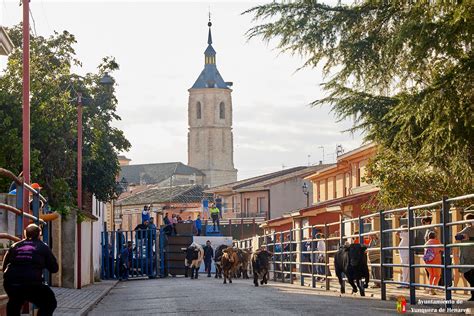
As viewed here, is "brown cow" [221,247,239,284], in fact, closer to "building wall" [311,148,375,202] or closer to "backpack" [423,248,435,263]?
"backpack" [423,248,435,263]

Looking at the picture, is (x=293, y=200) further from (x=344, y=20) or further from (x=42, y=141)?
(x=344, y=20)

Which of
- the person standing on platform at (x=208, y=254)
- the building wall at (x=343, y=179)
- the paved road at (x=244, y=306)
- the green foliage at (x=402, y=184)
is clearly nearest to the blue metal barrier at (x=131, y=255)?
the person standing on platform at (x=208, y=254)

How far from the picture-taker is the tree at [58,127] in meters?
37.1

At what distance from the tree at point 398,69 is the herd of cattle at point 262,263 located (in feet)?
8.06

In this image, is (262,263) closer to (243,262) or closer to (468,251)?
(243,262)

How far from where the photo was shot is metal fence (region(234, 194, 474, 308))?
61.5 feet

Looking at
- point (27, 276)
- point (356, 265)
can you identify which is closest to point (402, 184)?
point (356, 265)

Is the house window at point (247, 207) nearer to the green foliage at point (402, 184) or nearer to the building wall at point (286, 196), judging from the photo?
the building wall at point (286, 196)

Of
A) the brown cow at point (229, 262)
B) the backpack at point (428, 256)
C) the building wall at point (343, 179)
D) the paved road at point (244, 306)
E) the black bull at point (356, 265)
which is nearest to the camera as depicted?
the paved road at point (244, 306)

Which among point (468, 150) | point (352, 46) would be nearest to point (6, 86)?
point (352, 46)

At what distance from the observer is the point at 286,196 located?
11150 centimetres

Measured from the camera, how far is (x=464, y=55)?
69.0 feet

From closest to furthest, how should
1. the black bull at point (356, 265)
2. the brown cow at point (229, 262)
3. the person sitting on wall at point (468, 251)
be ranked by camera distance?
the person sitting on wall at point (468, 251) < the black bull at point (356, 265) < the brown cow at point (229, 262)

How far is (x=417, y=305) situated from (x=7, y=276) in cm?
833
